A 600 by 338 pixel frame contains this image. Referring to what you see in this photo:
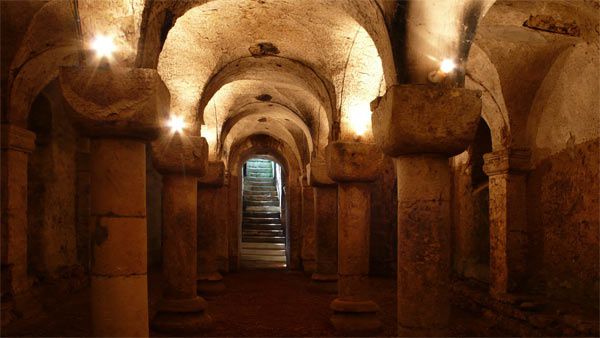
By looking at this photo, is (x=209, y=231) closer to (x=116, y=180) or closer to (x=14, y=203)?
(x=14, y=203)

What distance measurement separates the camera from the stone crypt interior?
3.79 m

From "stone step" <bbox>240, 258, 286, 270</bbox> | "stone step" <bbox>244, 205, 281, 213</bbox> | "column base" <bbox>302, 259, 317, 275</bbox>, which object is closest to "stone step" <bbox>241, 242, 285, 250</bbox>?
"stone step" <bbox>240, 258, 286, 270</bbox>

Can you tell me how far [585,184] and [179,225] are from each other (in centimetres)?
508

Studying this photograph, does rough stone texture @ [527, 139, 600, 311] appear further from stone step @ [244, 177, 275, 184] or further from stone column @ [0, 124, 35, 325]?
stone step @ [244, 177, 275, 184]

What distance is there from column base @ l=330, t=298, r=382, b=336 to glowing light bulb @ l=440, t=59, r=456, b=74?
3874 mm

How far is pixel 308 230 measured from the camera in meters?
14.2

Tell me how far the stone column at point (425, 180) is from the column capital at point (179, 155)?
3.37 meters

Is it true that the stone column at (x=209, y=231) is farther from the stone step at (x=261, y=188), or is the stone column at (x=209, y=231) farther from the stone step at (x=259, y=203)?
the stone step at (x=261, y=188)

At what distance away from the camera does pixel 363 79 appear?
6801mm

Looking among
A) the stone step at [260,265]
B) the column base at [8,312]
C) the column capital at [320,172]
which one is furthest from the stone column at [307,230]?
the column base at [8,312]

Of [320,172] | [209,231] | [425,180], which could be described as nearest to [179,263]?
[209,231]

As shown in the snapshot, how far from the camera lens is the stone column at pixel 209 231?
982 cm

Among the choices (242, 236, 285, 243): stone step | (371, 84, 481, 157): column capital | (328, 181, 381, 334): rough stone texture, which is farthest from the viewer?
(242, 236, 285, 243): stone step

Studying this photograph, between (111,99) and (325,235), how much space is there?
6.89 m
